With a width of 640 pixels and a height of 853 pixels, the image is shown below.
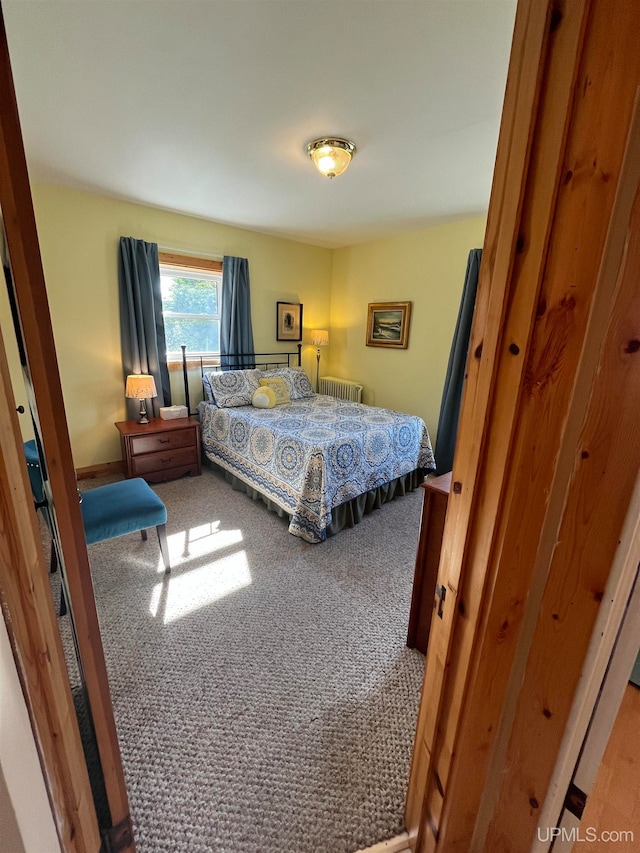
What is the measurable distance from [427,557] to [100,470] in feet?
10.3

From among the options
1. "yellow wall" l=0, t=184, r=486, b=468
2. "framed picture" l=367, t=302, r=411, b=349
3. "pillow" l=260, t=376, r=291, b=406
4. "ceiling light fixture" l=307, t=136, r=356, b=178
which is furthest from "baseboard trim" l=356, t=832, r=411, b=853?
"framed picture" l=367, t=302, r=411, b=349

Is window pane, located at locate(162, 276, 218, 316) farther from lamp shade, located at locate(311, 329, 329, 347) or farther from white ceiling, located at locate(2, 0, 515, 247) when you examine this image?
lamp shade, located at locate(311, 329, 329, 347)

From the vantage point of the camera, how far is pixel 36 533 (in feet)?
2.26

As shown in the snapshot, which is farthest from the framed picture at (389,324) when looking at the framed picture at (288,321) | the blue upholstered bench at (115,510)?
the blue upholstered bench at (115,510)

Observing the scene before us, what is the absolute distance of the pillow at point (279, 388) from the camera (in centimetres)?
367

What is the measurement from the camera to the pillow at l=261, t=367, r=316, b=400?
3871mm

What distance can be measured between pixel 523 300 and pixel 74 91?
2.25 meters

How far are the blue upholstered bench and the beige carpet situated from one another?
0.35 meters

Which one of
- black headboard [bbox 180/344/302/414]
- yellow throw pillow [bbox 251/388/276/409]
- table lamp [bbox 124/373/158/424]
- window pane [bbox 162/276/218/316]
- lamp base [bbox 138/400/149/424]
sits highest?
window pane [bbox 162/276/218/316]

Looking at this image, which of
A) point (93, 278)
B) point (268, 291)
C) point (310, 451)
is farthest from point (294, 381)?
point (93, 278)

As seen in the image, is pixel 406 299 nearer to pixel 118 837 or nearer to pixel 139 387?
pixel 139 387

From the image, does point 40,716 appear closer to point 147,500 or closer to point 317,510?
point 147,500

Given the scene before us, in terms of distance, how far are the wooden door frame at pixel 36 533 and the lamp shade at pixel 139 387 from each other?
101 inches

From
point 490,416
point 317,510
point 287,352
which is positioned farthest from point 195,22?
point 287,352
